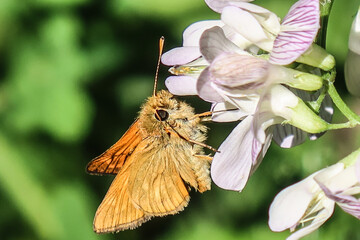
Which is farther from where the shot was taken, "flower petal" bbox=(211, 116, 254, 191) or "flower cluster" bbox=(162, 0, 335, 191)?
"flower petal" bbox=(211, 116, 254, 191)

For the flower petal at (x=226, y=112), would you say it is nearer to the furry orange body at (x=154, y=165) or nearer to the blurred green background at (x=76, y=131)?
the furry orange body at (x=154, y=165)

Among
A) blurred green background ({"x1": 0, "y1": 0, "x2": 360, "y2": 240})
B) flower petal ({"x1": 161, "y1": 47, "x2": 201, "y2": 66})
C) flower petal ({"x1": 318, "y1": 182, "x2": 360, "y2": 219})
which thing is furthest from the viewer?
blurred green background ({"x1": 0, "y1": 0, "x2": 360, "y2": 240})

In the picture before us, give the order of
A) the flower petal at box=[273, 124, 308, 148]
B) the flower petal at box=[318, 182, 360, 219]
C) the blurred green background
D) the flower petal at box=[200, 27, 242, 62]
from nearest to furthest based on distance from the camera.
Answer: the flower petal at box=[318, 182, 360, 219] < the flower petal at box=[200, 27, 242, 62] < the flower petal at box=[273, 124, 308, 148] < the blurred green background

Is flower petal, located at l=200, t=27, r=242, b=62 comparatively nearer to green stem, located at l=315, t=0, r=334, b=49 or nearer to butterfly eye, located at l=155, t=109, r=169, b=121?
green stem, located at l=315, t=0, r=334, b=49

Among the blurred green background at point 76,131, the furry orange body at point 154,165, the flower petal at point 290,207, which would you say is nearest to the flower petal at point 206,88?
the flower petal at point 290,207

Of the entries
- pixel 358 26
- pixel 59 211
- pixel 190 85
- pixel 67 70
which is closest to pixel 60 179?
pixel 59 211

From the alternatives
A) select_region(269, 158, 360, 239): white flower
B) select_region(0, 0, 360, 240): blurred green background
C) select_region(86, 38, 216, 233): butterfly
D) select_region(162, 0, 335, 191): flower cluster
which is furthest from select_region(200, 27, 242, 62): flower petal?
select_region(0, 0, 360, 240): blurred green background

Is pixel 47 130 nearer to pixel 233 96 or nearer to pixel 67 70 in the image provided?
pixel 67 70
